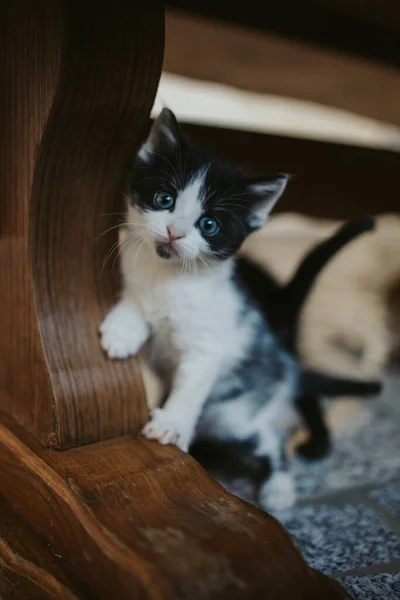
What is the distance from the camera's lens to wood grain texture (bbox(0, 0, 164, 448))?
27.6 inches

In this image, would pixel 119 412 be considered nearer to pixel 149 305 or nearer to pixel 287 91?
pixel 149 305

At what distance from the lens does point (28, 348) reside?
2.69 ft

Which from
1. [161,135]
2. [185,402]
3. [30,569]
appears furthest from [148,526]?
[161,135]

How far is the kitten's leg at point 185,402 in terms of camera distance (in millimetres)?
841

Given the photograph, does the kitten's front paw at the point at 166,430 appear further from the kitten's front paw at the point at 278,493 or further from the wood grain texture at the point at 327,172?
the wood grain texture at the point at 327,172

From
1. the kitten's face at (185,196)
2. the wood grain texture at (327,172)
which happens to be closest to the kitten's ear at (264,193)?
the kitten's face at (185,196)

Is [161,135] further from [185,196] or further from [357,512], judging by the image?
[357,512]

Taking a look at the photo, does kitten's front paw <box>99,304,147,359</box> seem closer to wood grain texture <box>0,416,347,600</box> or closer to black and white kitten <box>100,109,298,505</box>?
black and white kitten <box>100,109,298,505</box>

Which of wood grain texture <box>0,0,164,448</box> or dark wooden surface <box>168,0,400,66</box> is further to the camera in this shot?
dark wooden surface <box>168,0,400,66</box>

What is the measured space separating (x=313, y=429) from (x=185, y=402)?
42cm

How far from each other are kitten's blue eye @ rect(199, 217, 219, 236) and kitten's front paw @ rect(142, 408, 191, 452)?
277mm

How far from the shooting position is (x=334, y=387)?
1269 mm

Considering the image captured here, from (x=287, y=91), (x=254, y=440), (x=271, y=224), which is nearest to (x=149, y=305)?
(x=254, y=440)

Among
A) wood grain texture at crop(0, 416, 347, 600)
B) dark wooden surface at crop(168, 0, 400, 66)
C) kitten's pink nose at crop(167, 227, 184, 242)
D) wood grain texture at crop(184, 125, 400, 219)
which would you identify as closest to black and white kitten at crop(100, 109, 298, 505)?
kitten's pink nose at crop(167, 227, 184, 242)
